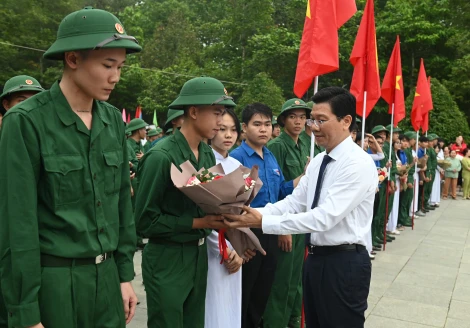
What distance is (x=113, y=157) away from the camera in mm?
2207

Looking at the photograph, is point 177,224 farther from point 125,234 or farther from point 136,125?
point 136,125

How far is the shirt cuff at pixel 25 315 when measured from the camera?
1811 millimetres

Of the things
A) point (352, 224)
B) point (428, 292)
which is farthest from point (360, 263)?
point (428, 292)

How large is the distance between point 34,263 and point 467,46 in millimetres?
25187

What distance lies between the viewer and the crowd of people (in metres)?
1.92

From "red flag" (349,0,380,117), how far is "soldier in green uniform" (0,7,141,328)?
5150 mm

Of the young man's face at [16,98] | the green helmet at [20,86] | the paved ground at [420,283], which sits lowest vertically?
the paved ground at [420,283]

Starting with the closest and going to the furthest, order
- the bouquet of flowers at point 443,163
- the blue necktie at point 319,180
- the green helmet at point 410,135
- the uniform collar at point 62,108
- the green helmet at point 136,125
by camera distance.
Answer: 1. the uniform collar at point 62,108
2. the blue necktie at point 319,180
3. the green helmet at point 136,125
4. the green helmet at point 410,135
5. the bouquet of flowers at point 443,163

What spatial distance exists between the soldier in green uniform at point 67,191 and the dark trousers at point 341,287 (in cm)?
135

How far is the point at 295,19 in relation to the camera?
29.2 m

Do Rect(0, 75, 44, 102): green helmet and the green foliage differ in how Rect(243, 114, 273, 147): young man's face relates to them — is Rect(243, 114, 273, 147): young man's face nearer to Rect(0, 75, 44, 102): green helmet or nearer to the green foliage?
Rect(0, 75, 44, 102): green helmet

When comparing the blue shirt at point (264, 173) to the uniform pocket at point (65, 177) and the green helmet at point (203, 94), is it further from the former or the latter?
the uniform pocket at point (65, 177)

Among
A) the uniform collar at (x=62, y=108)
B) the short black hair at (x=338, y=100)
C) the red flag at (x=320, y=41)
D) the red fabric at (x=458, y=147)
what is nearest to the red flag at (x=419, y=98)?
the red flag at (x=320, y=41)

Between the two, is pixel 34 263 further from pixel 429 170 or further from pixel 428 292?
pixel 429 170
